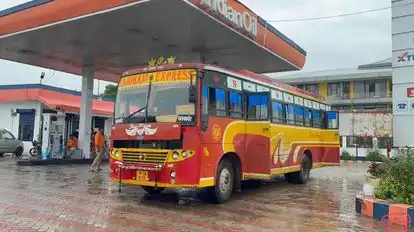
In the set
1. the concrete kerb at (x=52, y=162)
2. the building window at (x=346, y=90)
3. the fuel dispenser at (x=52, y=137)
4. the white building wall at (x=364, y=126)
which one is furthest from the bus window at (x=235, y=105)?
the building window at (x=346, y=90)

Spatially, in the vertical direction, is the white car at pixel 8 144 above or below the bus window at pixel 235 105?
below

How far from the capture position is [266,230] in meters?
7.21

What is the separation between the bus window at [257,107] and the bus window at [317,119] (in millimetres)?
5091

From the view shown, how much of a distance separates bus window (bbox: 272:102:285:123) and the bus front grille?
4.06 m

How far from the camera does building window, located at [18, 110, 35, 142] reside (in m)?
27.4

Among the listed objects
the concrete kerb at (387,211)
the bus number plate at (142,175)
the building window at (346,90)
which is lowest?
the concrete kerb at (387,211)

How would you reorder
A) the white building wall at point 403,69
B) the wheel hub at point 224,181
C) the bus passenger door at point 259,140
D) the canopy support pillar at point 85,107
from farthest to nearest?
the canopy support pillar at point 85,107, the white building wall at point 403,69, the bus passenger door at point 259,140, the wheel hub at point 224,181

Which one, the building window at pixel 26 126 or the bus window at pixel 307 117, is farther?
the building window at pixel 26 126

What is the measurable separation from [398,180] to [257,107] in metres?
3.64

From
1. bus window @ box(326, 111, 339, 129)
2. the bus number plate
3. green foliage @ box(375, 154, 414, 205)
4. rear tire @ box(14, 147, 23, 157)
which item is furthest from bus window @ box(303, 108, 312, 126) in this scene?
rear tire @ box(14, 147, 23, 157)

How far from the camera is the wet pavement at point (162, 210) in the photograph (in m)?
7.34

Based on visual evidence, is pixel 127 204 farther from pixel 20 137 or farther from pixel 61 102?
pixel 20 137

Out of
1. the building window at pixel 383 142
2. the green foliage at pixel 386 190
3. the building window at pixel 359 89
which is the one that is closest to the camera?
the green foliage at pixel 386 190

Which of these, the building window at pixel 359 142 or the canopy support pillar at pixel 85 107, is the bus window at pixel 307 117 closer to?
the canopy support pillar at pixel 85 107
